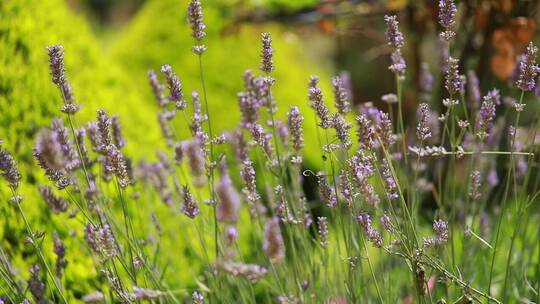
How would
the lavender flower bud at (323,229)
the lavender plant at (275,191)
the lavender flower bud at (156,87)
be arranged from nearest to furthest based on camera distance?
1. the lavender plant at (275,191)
2. the lavender flower bud at (323,229)
3. the lavender flower bud at (156,87)

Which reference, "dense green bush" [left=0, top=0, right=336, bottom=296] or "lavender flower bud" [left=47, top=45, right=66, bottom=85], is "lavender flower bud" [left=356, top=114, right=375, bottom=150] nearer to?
"lavender flower bud" [left=47, top=45, right=66, bottom=85]

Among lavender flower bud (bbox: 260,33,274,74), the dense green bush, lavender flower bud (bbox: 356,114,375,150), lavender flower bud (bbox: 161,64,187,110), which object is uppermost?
lavender flower bud (bbox: 260,33,274,74)

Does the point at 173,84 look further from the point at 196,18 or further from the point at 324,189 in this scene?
the point at 324,189

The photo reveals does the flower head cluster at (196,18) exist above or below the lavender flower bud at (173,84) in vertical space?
above

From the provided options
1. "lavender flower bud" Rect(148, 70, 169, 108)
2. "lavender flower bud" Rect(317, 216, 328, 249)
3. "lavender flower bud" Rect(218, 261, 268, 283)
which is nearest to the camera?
"lavender flower bud" Rect(218, 261, 268, 283)

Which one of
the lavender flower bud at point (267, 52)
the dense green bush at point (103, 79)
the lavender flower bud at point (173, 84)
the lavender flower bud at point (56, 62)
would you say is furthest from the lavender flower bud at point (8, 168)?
the dense green bush at point (103, 79)

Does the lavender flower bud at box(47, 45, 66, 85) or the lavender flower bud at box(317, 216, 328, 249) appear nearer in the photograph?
the lavender flower bud at box(47, 45, 66, 85)

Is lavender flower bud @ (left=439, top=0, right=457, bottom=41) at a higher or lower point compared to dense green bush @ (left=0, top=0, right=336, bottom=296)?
higher

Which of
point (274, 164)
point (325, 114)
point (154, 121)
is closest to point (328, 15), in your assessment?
point (154, 121)

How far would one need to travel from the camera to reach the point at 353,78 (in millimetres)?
11570

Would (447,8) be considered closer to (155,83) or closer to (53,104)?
(155,83)

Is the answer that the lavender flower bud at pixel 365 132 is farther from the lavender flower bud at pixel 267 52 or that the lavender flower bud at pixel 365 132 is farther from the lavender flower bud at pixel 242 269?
the lavender flower bud at pixel 242 269

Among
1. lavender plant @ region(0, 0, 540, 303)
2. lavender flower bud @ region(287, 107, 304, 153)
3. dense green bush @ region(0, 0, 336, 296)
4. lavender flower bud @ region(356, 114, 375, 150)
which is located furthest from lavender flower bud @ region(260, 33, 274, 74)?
dense green bush @ region(0, 0, 336, 296)

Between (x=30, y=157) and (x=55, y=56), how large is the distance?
42.9 inches
